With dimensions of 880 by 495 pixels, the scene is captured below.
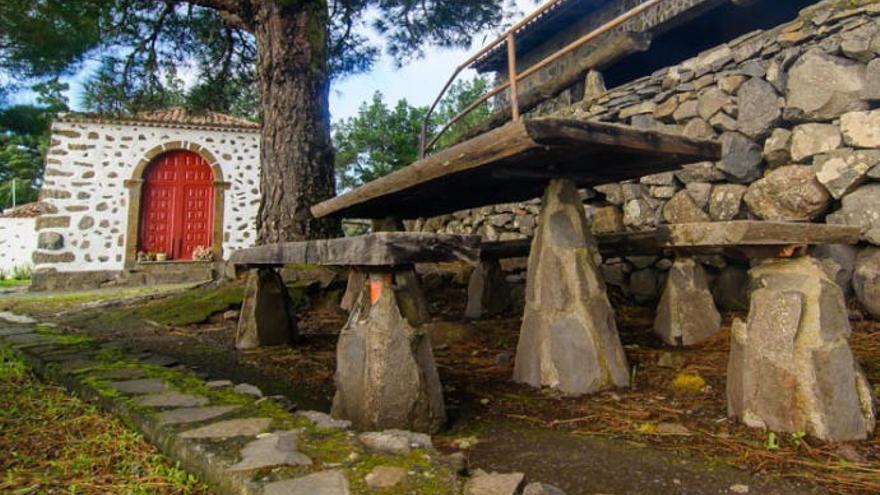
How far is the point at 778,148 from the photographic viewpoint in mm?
3234

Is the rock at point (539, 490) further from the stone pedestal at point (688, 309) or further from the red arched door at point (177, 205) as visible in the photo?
the red arched door at point (177, 205)

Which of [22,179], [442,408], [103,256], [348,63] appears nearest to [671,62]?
[348,63]

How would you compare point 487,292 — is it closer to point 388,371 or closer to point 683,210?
point 683,210

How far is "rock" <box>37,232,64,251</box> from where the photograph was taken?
1066cm

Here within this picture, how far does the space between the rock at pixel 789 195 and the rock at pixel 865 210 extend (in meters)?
0.14

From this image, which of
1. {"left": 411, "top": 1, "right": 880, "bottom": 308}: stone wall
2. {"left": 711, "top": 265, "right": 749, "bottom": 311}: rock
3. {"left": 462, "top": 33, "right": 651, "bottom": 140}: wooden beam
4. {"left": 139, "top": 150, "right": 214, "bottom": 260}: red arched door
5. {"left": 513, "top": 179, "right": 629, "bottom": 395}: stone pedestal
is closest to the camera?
{"left": 513, "top": 179, "right": 629, "bottom": 395}: stone pedestal

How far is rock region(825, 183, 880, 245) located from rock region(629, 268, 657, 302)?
1345mm

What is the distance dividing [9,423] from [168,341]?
192 cm

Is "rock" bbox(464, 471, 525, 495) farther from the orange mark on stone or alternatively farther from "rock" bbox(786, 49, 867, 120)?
"rock" bbox(786, 49, 867, 120)

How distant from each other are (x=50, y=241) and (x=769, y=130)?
1251 cm

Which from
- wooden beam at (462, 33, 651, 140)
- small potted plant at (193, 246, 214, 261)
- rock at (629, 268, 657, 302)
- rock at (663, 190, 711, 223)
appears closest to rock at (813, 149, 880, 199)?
rock at (663, 190, 711, 223)

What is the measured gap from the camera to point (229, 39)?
7.02 m

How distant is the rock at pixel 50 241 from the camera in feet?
35.0

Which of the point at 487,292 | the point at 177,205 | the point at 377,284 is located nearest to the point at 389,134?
the point at 177,205
